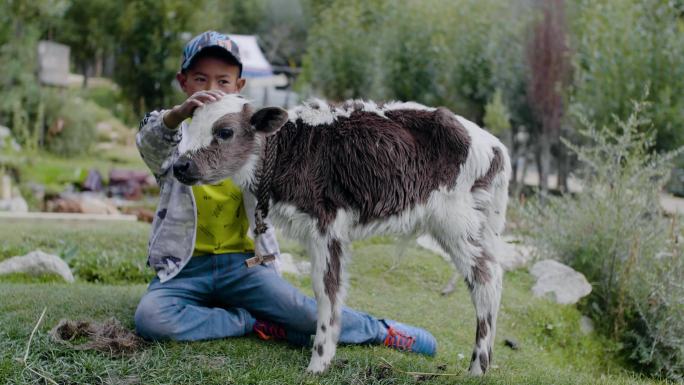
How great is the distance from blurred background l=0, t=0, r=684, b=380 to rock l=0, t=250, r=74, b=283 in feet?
1.52

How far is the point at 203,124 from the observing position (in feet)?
12.7

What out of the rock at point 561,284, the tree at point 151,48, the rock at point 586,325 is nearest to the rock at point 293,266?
the rock at point 561,284

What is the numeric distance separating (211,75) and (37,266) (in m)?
3.20

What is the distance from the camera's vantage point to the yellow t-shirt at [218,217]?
4793 mm

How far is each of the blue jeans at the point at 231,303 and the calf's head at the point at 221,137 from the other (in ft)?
3.36

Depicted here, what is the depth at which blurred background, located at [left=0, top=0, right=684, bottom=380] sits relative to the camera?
274 inches

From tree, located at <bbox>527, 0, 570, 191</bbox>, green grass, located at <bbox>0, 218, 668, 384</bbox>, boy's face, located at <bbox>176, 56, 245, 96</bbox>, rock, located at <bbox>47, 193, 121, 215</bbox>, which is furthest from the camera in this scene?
tree, located at <bbox>527, 0, 570, 191</bbox>

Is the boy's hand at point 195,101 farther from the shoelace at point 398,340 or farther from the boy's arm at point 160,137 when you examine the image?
the shoelace at point 398,340

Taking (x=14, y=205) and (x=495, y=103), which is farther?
(x=495, y=103)

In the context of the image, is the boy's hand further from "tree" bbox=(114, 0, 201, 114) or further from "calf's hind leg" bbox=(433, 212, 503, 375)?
"tree" bbox=(114, 0, 201, 114)

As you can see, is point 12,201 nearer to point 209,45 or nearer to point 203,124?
point 209,45

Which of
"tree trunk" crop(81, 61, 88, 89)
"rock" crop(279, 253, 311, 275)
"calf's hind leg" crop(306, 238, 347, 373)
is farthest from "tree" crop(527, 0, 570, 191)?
"tree trunk" crop(81, 61, 88, 89)

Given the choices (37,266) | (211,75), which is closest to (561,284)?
(211,75)

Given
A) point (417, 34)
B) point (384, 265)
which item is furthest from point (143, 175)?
point (384, 265)
